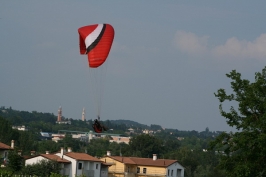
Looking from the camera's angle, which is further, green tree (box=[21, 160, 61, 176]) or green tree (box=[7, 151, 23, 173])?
green tree (box=[21, 160, 61, 176])

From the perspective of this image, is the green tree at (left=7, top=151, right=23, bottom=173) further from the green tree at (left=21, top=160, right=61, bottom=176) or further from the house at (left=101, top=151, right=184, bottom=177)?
the house at (left=101, top=151, right=184, bottom=177)

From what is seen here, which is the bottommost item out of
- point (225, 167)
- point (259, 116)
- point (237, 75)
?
point (225, 167)

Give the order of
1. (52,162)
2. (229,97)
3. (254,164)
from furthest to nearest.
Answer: (52,162) < (229,97) < (254,164)

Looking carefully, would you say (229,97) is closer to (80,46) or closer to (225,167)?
(225,167)

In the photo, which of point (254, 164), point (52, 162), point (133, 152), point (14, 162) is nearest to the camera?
point (254, 164)

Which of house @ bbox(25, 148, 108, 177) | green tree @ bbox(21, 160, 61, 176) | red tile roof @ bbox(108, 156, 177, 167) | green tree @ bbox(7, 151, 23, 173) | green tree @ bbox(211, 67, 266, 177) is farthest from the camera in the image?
red tile roof @ bbox(108, 156, 177, 167)

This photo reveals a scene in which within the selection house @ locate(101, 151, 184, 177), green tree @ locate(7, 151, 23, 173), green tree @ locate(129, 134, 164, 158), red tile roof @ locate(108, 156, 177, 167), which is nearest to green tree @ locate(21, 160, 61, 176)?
green tree @ locate(7, 151, 23, 173)

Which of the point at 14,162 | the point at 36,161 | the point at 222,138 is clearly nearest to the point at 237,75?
the point at 222,138
